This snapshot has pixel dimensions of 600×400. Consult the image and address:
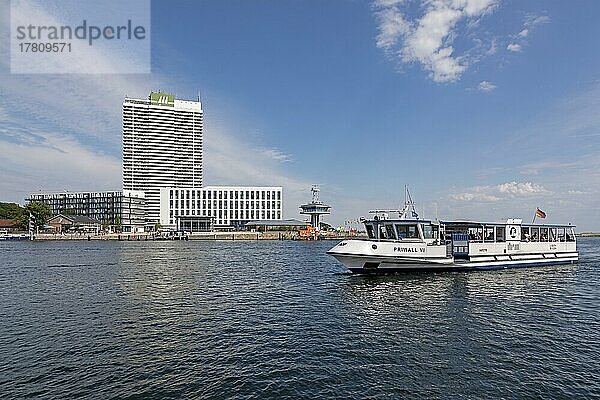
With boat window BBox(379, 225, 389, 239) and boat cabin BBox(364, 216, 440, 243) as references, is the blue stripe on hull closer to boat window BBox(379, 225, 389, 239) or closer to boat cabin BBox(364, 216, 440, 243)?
boat cabin BBox(364, 216, 440, 243)

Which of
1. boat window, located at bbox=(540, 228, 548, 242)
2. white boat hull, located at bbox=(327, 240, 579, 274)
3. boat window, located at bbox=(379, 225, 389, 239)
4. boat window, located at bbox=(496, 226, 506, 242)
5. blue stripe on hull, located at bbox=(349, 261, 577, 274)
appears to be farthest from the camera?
boat window, located at bbox=(540, 228, 548, 242)

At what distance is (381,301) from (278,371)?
17474 mm

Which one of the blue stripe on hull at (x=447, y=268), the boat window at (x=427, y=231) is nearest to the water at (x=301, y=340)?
the blue stripe on hull at (x=447, y=268)

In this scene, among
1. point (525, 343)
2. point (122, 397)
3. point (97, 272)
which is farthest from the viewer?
point (97, 272)

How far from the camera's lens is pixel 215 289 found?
42219mm

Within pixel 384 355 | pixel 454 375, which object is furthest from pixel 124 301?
pixel 454 375

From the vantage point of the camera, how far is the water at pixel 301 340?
17.2 metres

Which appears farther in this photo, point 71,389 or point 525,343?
point 525,343

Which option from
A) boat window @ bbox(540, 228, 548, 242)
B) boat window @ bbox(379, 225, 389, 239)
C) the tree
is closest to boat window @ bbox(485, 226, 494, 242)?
boat window @ bbox(540, 228, 548, 242)

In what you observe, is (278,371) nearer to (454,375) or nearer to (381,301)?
(454,375)

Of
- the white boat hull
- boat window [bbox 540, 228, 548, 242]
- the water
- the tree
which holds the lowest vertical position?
the water

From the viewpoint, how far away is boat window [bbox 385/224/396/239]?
4953cm

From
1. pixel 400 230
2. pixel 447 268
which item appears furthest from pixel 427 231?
pixel 447 268

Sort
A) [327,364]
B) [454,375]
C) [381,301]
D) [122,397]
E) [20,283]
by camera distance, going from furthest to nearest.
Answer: [20,283], [381,301], [327,364], [454,375], [122,397]
